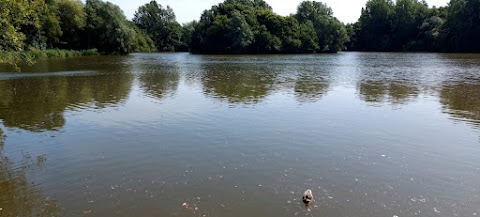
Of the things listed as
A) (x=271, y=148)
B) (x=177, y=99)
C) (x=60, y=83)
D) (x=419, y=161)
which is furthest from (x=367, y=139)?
(x=60, y=83)

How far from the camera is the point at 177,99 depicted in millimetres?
25234

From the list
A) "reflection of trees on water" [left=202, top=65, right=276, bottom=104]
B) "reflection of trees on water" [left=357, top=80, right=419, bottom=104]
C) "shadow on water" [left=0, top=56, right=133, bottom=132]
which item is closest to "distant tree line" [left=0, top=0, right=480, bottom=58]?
"shadow on water" [left=0, top=56, right=133, bottom=132]

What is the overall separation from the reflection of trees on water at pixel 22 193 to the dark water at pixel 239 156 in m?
0.03

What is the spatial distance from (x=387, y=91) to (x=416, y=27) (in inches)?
4547

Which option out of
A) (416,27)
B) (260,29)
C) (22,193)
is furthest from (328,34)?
(22,193)

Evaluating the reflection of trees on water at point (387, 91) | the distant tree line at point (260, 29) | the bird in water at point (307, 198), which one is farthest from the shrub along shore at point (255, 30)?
the bird in water at point (307, 198)

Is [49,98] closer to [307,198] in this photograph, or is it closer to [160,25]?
[307,198]

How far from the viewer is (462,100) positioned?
24781 mm

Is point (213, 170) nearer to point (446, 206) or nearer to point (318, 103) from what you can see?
point (446, 206)

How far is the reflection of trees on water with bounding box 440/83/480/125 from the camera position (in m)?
20.0

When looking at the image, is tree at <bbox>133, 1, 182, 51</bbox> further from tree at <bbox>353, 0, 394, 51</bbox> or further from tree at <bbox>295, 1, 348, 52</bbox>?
tree at <bbox>353, 0, 394, 51</bbox>

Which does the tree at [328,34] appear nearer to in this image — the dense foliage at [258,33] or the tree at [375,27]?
the dense foliage at [258,33]

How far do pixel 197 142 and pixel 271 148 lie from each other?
2699 mm

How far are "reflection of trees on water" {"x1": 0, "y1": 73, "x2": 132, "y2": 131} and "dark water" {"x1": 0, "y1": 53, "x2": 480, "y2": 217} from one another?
0.17m
